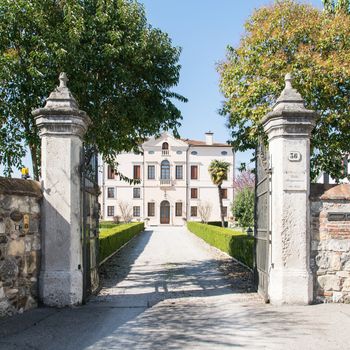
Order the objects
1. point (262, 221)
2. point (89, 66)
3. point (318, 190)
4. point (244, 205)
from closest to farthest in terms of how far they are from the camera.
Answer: point (318, 190)
point (262, 221)
point (89, 66)
point (244, 205)

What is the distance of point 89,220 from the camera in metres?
7.91

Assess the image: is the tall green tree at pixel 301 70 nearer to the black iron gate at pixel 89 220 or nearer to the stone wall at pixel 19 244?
the black iron gate at pixel 89 220

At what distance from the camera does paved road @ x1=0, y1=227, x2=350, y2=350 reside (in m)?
5.02

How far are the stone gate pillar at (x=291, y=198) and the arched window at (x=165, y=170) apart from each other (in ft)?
161

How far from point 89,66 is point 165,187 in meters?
47.2

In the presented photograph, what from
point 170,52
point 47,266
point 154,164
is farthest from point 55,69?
point 154,164

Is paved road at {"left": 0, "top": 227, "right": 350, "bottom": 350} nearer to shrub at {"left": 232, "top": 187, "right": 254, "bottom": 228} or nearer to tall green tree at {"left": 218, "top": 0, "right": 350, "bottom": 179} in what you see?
tall green tree at {"left": 218, "top": 0, "right": 350, "bottom": 179}

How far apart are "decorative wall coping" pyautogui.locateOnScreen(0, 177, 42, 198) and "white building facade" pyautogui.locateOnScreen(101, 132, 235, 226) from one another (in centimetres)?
4840

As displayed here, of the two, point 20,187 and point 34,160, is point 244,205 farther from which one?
point 20,187

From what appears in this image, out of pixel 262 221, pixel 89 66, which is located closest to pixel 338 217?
pixel 262 221

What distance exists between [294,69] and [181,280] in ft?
18.6

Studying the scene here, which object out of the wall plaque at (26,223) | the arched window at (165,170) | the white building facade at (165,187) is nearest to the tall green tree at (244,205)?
the wall plaque at (26,223)

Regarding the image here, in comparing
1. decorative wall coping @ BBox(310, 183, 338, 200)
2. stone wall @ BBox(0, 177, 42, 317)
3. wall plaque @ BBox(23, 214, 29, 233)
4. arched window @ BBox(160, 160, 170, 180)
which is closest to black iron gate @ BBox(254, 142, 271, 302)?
decorative wall coping @ BBox(310, 183, 338, 200)

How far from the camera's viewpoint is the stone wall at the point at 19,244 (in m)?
6.15
